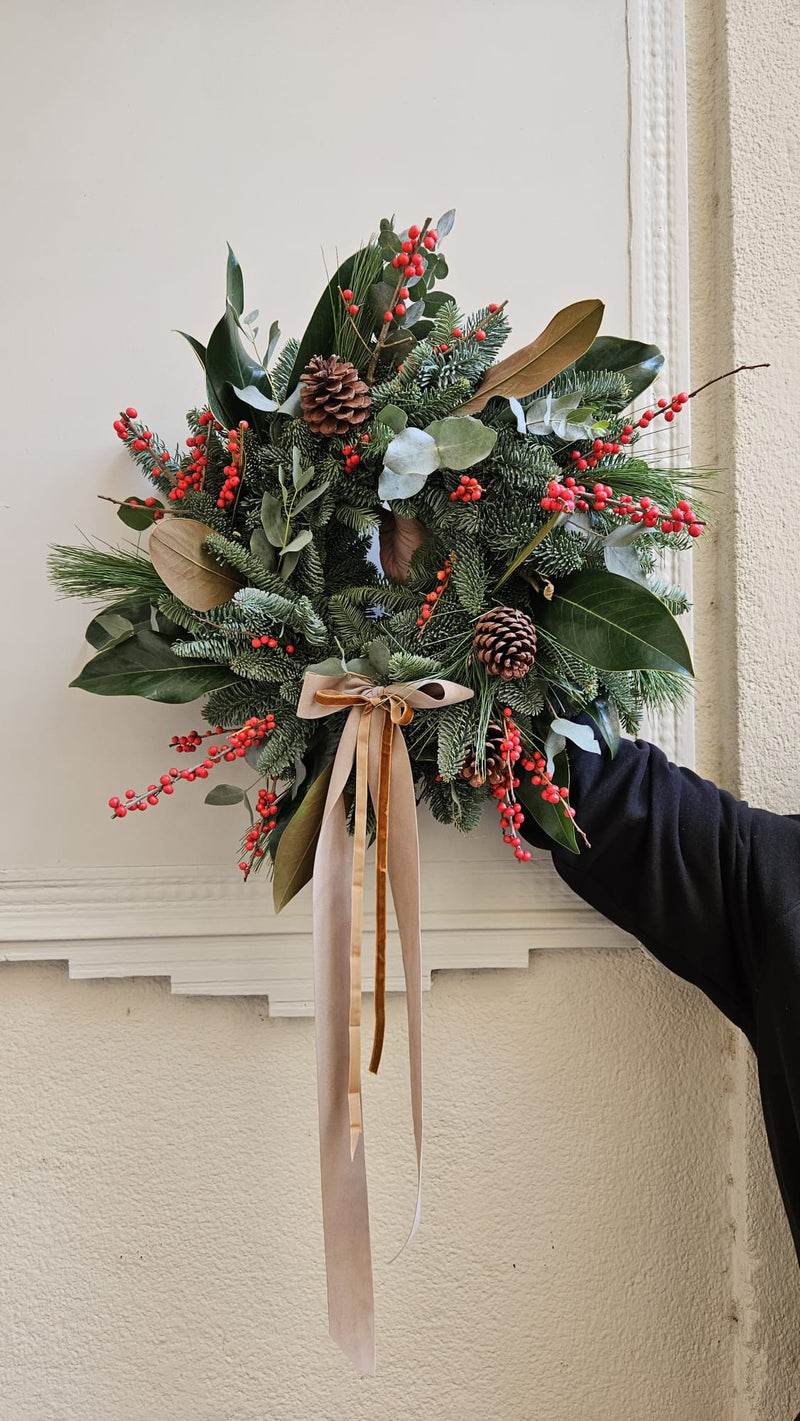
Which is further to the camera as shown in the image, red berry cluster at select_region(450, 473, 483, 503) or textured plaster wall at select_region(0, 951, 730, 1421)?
textured plaster wall at select_region(0, 951, 730, 1421)

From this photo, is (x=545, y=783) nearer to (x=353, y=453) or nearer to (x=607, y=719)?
(x=607, y=719)

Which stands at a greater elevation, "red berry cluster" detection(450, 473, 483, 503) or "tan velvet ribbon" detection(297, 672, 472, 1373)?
"red berry cluster" detection(450, 473, 483, 503)

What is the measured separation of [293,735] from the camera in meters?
0.74

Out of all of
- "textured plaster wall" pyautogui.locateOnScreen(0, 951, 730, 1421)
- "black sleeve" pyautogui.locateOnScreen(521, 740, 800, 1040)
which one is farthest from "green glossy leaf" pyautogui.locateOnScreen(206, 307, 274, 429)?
"textured plaster wall" pyautogui.locateOnScreen(0, 951, 730, 1421)

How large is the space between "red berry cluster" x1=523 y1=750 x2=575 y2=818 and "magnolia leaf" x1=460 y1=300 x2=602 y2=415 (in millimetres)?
294

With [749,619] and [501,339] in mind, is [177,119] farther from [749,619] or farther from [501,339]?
[749,619]

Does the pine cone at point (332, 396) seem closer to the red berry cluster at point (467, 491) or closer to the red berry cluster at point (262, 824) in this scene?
the red berry cluster at point (467, 491)

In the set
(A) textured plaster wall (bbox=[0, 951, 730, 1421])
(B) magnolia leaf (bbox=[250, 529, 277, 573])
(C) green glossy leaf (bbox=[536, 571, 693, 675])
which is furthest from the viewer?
(A) textured plaster wall (bbox=[0, 951, 730, 1421])

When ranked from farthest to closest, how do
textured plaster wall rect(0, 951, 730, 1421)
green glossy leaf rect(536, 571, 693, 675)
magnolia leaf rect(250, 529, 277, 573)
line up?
1. textured plaster wall rect(0, 951, 730, 1421)
2. magnolia leaf rect(250, 529, 277, 573)
3. green glossy leaf rect(536, 571, 693, 675)

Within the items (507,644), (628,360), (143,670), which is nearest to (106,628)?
(143,670)

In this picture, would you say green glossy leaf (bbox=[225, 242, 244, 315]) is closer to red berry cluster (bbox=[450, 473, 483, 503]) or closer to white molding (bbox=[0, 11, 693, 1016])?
red berry cluster (bbox=[450, 473, 483, 503])

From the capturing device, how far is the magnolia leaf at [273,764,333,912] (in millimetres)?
730

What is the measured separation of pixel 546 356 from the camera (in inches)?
26.3

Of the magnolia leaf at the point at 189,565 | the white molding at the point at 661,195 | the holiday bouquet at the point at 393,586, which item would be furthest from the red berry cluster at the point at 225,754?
the white molding at the point at 661,195
